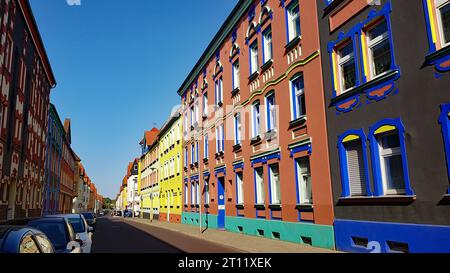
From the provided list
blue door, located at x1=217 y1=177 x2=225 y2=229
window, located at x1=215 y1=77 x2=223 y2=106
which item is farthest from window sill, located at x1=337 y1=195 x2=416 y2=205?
window, located at x1=215 y1=77 x2=223 y2=106

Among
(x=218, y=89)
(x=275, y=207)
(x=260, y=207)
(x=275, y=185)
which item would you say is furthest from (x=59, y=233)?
(x=218, y=89)

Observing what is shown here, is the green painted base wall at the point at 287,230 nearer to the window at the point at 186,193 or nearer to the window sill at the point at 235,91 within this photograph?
the window sill at the point at 235,91

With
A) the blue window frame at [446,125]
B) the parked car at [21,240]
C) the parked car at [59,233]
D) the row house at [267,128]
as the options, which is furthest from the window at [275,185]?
the parked car at [21,240]

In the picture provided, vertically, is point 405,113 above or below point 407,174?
above

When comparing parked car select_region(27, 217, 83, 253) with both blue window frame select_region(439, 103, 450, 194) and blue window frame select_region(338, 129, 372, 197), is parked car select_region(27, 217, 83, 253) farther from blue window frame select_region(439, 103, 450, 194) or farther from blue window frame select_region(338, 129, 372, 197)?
blue window frame select_region(439, 103, 450, 194)

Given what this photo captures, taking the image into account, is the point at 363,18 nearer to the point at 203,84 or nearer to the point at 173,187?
the point at 203,84

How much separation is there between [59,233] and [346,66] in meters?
10.5

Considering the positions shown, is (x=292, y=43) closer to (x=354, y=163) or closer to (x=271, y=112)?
(x=271, y=112)

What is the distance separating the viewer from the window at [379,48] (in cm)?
1125

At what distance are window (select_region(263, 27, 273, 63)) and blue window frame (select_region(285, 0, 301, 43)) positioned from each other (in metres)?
2.10

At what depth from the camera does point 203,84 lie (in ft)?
99.5

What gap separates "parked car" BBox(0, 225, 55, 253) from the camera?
14.3 feet

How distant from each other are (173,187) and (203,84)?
13.8m
